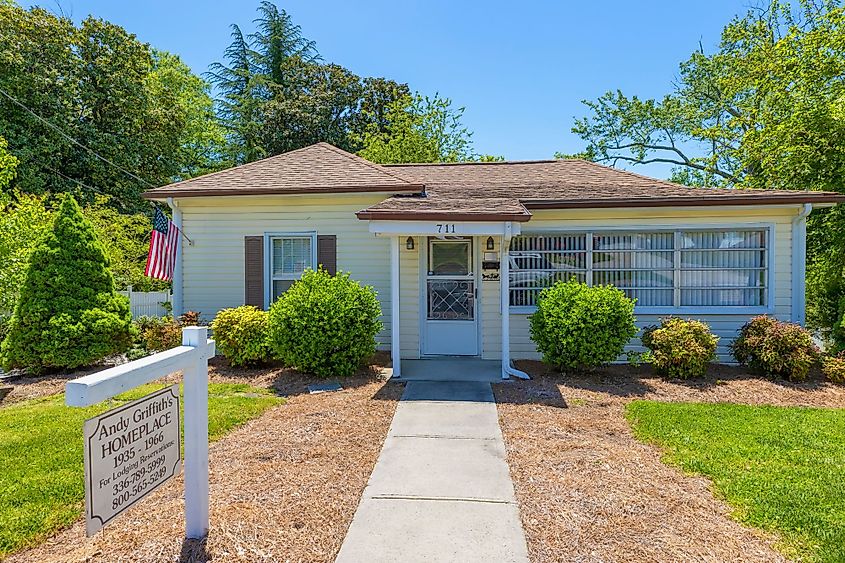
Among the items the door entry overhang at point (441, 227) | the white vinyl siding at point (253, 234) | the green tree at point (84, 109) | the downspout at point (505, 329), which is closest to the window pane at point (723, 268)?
the downspout at point (505, 329)

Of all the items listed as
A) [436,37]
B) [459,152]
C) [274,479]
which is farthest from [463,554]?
[459,152]

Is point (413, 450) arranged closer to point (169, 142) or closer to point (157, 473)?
point (157, 473)

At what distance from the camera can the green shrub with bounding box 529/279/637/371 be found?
7.00 meters

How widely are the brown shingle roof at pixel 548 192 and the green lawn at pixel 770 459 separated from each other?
3359 mm

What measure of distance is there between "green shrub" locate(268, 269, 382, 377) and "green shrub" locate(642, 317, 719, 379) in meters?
4.46

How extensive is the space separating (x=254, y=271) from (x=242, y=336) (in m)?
1.74

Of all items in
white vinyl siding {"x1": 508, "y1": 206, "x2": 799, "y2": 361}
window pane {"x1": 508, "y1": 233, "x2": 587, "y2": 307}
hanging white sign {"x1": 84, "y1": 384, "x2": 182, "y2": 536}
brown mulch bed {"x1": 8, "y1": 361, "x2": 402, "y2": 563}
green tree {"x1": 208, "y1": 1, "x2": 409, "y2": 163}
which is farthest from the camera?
green tree {"x1": 208, "y1": 1, "x2": 409, "y2": 163}

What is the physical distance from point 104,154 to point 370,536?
22.0m

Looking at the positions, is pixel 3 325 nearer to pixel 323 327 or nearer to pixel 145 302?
pixel 145 302

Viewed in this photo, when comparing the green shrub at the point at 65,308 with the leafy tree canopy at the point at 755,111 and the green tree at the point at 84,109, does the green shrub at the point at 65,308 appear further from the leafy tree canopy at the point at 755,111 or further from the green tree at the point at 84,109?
the leafy tree canopy at the point at 755,111

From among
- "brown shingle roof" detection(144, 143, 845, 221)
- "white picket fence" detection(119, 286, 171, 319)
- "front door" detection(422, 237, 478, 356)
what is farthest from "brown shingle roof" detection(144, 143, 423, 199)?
"white picket fence" detection(119, 286, 171, 319)

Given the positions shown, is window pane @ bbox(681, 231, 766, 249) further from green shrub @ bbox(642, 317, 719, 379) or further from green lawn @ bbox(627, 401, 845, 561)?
green lawn @ bbox(627, 401, 845, 561)

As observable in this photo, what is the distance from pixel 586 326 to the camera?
7.00 metres

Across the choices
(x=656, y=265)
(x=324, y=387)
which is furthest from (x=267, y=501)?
(x=656, y=265)
